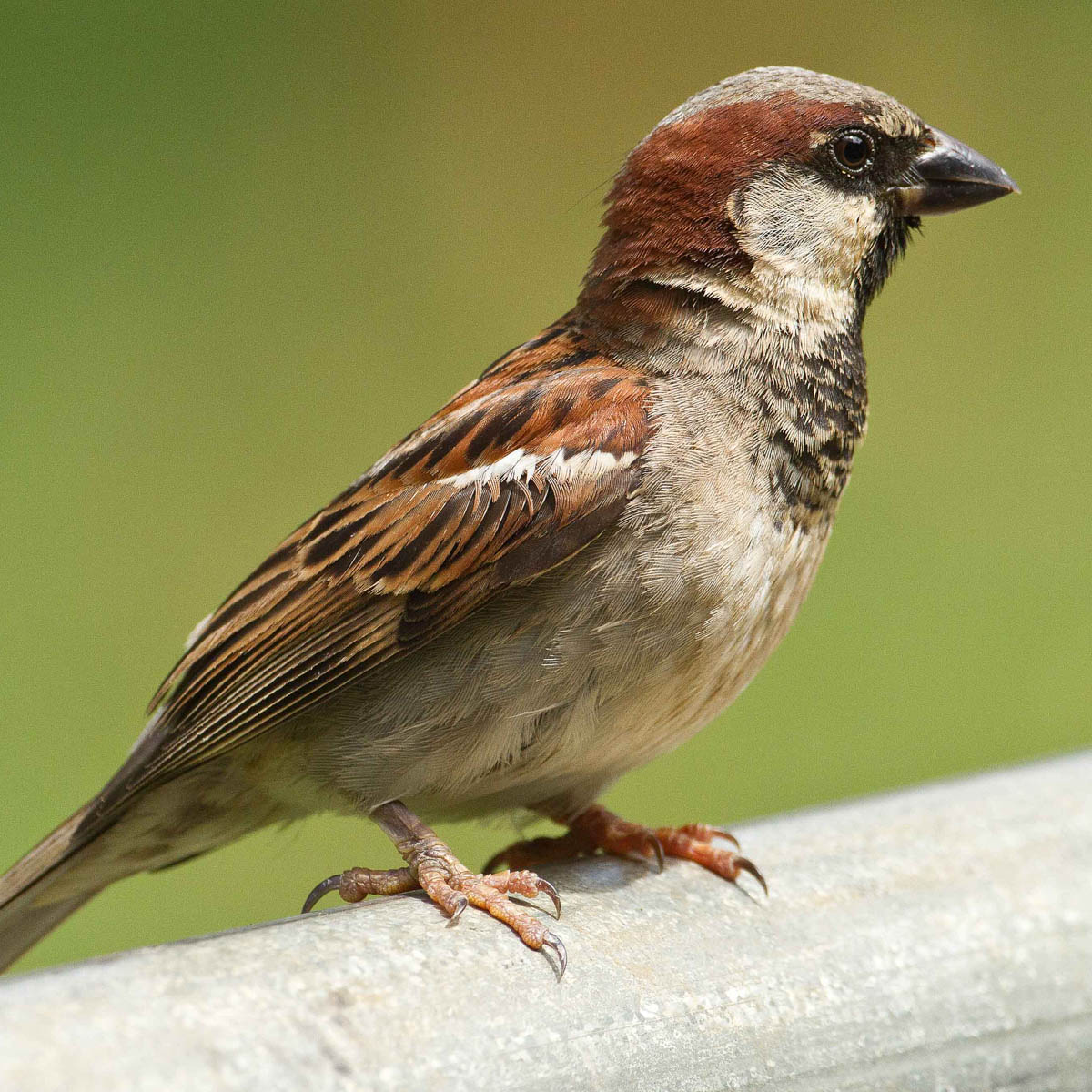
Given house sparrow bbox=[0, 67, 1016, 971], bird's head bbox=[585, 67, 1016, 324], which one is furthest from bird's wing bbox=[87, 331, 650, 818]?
bird's head bbox=[585, 67, 1016, 324]

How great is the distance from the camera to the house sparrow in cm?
175

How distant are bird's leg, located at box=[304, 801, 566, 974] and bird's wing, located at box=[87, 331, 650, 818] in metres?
0.19

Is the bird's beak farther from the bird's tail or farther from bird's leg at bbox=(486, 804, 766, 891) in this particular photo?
the bird's tail

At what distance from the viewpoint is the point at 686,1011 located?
1344 millimetres

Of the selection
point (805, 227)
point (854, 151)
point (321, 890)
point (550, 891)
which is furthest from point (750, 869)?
point (854, 151)

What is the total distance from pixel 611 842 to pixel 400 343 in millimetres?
2470

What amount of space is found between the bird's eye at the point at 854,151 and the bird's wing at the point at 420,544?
1.37 ft

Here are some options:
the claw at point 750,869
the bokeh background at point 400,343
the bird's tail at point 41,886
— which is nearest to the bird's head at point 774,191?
the claw at point 750,869

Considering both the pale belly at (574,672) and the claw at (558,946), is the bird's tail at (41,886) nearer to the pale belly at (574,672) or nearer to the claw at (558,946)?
the pale belly at (574,672)

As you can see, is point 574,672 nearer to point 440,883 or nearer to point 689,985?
point 440,883

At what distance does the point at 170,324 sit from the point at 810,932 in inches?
120

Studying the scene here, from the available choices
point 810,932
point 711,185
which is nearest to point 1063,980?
point 810,932

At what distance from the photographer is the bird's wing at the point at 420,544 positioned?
5.74ft

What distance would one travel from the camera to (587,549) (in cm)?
176
